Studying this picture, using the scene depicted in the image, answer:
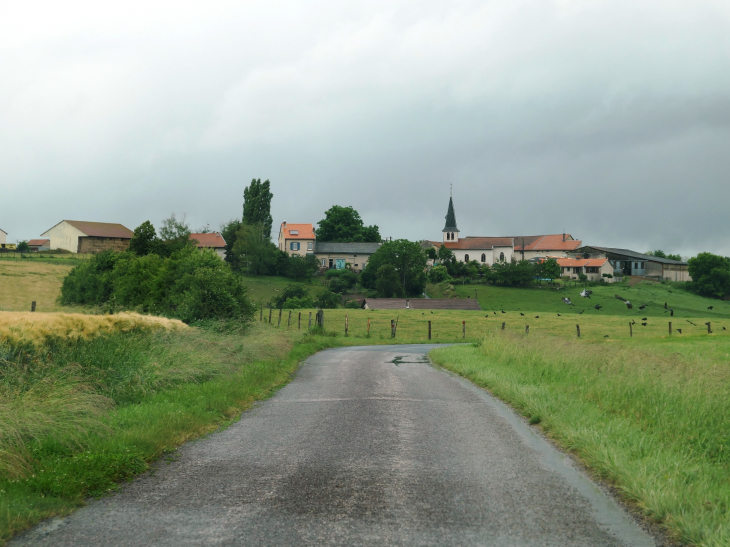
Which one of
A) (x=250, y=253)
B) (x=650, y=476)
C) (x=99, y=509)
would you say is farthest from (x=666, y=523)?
(x=250, y=253)

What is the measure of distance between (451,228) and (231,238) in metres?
65.3

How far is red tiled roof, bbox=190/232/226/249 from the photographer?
4811 inches

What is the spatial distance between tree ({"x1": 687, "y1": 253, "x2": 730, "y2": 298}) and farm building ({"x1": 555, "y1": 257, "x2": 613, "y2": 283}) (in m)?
15.8

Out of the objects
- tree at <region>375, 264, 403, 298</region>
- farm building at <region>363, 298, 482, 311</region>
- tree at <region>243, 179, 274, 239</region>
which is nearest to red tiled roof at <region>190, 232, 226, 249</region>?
tree at <region>243, 179, 274, 239</region>

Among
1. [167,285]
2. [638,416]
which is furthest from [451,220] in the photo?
[638,416]

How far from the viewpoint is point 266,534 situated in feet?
16.1

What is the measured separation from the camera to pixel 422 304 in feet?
292

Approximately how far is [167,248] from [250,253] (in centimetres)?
4426

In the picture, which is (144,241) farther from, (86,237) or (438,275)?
(438,275)

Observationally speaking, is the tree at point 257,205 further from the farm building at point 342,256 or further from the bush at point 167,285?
the bush at point 167,285

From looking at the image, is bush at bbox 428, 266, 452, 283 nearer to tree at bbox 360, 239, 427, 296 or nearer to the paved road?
tree at bbox 360, 239, 427, 296

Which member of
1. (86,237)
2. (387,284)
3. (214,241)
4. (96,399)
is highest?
(214,241)

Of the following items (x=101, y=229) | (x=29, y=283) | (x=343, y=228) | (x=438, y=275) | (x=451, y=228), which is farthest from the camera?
(x=451, y=228)

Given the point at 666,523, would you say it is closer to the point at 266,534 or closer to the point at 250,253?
the point at 266,534
